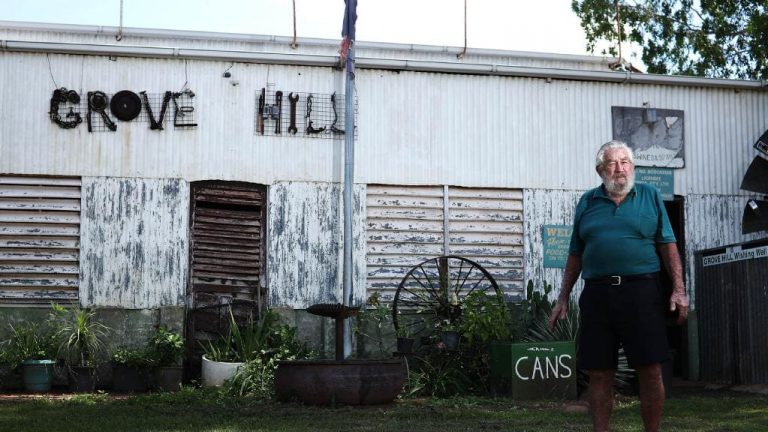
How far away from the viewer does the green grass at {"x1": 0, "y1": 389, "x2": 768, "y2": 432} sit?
703 centimetres

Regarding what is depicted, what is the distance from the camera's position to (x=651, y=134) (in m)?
12.0

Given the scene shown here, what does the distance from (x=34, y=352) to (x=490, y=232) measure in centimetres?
526

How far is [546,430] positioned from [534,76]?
602 centimetres

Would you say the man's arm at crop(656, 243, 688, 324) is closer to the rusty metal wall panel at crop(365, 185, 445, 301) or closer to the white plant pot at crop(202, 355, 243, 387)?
the white plant pot at crop(202, 355, 243, 387)

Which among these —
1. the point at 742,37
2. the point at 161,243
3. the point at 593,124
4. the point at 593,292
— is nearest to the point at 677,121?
the point at 593,124

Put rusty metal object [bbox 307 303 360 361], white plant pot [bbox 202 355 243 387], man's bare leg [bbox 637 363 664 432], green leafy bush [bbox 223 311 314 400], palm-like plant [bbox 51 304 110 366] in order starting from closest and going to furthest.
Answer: man's bare leg [bbox 637 363 664 432]
rusty metal object [bbox 307 303 360 361]
green leafy bush [bbox 223 311 314 400]
white plant pot [bbox 202 355 243 387]
palm-like plant [bbox 51 304 110 366]

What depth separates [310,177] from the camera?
11188mm

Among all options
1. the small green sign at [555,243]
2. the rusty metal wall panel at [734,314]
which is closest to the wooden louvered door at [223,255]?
the small green sign at [555,243]

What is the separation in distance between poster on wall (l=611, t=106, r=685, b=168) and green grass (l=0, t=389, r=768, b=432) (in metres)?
3.44

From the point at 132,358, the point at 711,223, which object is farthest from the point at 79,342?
the point at 711,223

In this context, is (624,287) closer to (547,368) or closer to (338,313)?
(338,313)

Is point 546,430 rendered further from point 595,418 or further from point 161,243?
point 161,243

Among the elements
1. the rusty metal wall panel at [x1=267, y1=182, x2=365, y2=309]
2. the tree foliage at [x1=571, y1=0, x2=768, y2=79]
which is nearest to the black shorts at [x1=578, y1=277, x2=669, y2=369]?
the rusty metal wall panel at [x1=267, y1=182, x2=365, y2=309]

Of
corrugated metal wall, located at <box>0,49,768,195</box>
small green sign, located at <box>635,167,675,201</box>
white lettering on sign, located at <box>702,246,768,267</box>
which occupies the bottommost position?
white lettering on sign, located at <box>702,246,768,267</box>
